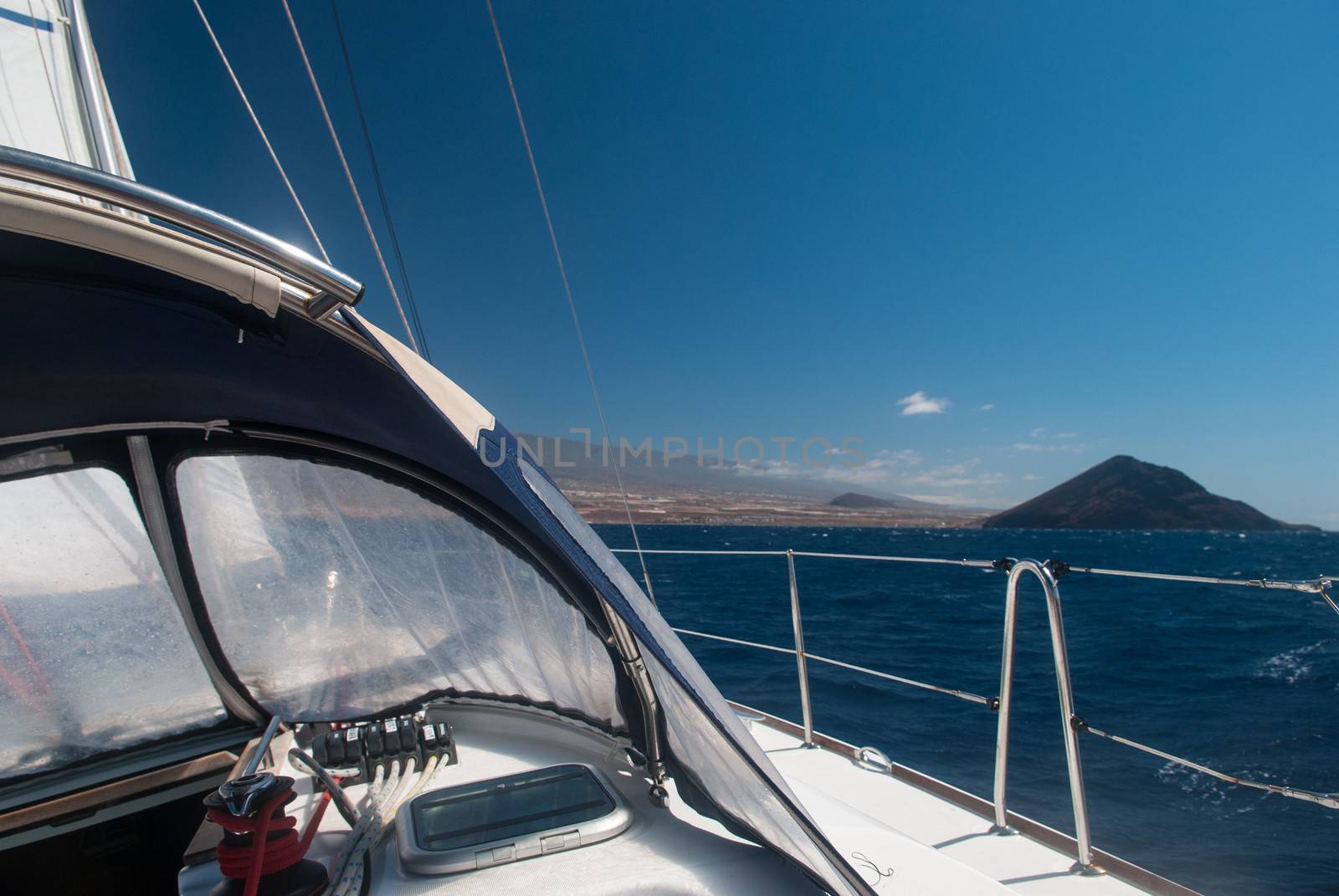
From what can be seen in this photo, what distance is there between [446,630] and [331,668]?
39cm

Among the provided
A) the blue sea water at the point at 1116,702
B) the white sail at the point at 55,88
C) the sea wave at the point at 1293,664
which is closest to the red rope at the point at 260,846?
the white sail at the point at 55,88

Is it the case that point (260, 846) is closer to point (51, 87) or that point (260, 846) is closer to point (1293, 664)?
point (51, 87)

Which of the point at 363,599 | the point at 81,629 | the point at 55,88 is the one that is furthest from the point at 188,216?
the point at 55,88

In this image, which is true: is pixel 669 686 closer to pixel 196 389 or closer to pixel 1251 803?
pixel 196 389

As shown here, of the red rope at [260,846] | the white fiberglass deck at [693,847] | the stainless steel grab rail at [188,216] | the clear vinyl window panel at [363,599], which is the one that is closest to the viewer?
the stainless steel grab rail at [188,216]

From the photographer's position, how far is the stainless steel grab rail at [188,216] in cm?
79

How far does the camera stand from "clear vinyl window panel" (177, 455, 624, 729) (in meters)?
1.84

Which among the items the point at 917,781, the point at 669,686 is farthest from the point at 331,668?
the point at 917,781

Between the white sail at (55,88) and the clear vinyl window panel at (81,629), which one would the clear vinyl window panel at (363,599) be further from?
the white sail at (55,88)

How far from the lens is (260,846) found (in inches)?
48.9

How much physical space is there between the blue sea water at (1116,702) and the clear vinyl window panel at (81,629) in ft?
16.5

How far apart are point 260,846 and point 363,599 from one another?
2.76 ft

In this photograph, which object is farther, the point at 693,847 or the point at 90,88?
the point at 90,88

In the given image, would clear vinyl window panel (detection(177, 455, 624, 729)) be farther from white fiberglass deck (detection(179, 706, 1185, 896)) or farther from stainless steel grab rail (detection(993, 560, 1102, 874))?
stainless steel grab rail (detection(993, 560, 1102, 874))
